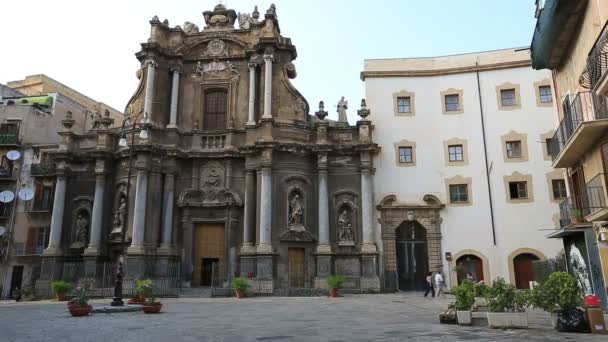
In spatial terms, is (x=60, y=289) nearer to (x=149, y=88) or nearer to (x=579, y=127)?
(x=149, y=88)

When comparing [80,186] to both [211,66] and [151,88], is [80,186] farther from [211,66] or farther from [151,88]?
[211,66]

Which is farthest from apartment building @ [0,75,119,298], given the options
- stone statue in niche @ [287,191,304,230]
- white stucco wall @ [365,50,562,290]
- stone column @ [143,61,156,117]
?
white stucco wall @ [365,50,562,290]

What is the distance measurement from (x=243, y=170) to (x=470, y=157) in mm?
12436

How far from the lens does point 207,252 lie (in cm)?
2659

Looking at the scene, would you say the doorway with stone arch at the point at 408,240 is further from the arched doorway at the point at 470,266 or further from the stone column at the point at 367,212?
the arched doorway at the point at 470,266

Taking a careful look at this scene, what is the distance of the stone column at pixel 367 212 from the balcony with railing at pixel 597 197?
11.7 meters

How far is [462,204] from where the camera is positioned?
26.3 m

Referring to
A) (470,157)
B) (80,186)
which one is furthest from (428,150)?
(80,186)

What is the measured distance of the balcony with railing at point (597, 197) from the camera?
45.5 ft

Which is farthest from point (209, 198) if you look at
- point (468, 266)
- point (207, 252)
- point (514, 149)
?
point (514, 149)

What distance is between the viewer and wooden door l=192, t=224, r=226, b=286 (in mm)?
26250

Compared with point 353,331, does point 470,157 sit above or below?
above

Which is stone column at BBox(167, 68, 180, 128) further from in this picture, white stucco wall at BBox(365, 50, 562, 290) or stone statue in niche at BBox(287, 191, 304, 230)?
white stucco wall at BBox(365, 50, 562, 290)

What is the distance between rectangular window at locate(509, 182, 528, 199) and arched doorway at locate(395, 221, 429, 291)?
5.00 m
